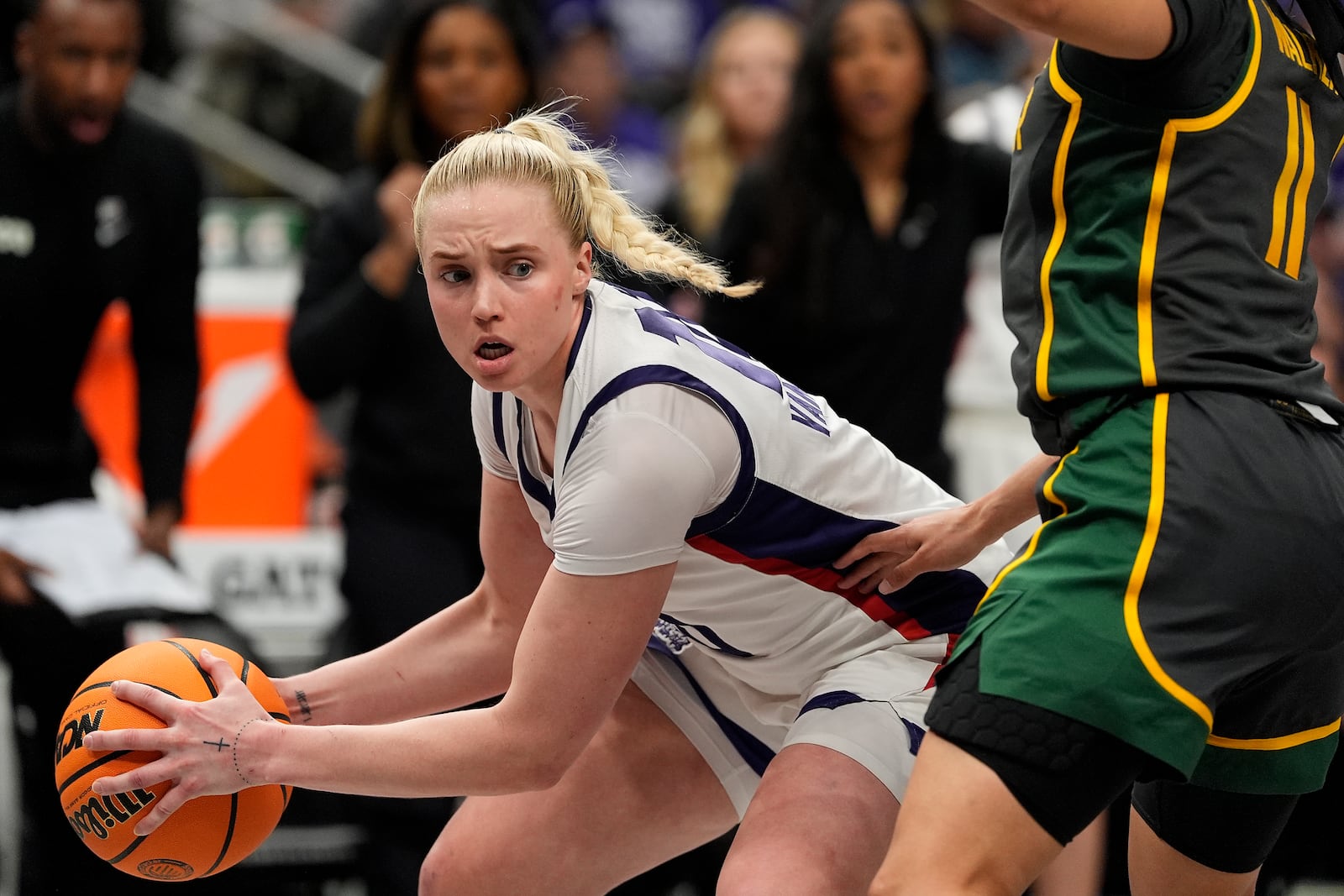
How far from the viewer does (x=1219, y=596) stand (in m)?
2.38

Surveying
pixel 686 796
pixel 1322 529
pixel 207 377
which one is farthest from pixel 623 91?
pixel 1322 529

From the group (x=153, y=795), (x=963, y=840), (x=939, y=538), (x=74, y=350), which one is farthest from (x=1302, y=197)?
(x=74, y=350)

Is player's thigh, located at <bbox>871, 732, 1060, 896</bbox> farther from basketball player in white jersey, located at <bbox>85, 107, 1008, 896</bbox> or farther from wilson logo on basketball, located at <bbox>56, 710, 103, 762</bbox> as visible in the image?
wilson logo on basketball, located at <bbox>56, 710, 103, 762</bbox>

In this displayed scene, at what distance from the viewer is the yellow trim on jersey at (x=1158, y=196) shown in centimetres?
241

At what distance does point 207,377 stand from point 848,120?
244 centimetres

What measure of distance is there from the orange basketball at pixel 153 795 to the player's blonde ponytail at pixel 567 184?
80cm

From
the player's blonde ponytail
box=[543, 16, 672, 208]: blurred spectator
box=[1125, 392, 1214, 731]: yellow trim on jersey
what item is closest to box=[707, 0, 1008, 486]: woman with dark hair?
box=[543, 16, 672, 208]: blurred spectator

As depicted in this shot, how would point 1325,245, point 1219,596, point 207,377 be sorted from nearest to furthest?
point 1219,596 → point 207,377 → point 1325,245

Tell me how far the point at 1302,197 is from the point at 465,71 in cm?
291

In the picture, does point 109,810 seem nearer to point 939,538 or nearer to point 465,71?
point 939,538

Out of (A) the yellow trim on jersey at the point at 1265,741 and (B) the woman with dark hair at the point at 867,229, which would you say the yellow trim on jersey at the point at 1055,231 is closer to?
(A) the yellow trim on jersey at the point at 1265,741

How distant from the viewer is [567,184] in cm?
267

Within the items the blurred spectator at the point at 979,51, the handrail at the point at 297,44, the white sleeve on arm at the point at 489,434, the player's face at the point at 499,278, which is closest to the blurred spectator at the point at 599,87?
the handrail at the point at 297,44

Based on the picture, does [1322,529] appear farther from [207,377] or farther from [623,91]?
[623,91]
